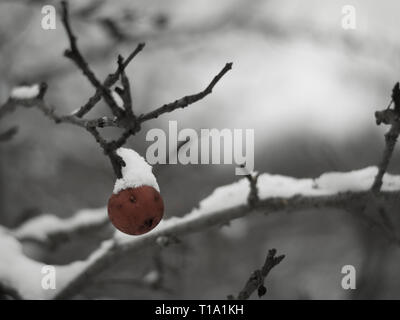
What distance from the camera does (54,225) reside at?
3635mm

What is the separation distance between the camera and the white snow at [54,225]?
3566 millimetres

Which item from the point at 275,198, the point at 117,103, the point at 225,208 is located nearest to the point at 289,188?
the point at 275,198

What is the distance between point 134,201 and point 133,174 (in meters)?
0.08

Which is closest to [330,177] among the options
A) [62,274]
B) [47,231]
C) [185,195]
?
[62,274]

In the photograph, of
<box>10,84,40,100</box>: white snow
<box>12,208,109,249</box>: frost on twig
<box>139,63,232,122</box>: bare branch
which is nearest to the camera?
<box>139,63,232,122</box>: bare branch

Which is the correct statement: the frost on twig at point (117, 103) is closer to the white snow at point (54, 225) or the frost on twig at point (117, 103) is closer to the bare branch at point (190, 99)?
the bare branch at point (190, 99)

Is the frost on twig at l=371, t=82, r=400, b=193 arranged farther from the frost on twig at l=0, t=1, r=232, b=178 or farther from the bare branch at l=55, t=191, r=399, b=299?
the frost on twig at l=0, t=1, r=232, b=178

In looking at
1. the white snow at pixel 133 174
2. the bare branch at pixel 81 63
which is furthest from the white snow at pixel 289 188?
the bare branch at pixel 81 63

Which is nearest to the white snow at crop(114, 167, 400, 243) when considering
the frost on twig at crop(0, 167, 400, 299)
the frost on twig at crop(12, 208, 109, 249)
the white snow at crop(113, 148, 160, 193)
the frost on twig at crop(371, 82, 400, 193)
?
the frost on twig at crop(0, 167, 400, 299)

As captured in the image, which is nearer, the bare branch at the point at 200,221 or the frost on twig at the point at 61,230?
the bare branch at the point at 200,221

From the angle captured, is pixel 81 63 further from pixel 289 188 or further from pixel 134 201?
pixel 289 188

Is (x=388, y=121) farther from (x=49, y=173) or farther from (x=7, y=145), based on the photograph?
(x=49, y=173)

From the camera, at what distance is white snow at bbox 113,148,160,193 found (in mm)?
1669

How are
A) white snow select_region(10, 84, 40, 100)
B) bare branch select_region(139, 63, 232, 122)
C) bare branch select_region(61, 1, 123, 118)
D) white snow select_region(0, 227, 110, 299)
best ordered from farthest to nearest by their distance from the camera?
white snow select_region(0, 227, 110, 299)
white snow select_region(10, 84, 40, 100)
bare branch select_region(139, 63, 232, 122)
bare branch select_region(61, 1, 123, 118)
